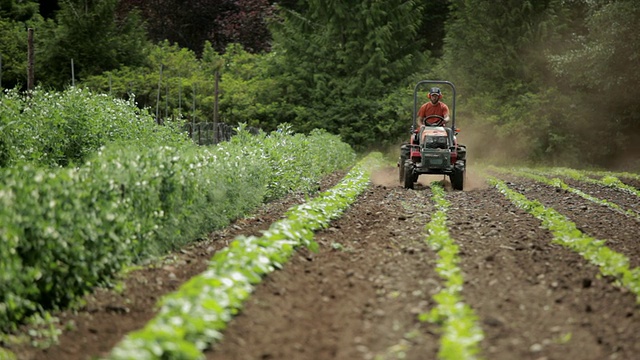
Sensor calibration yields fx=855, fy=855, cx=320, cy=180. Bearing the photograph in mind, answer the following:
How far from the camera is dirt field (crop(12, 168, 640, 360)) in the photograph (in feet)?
A: 20.1

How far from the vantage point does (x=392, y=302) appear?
735 cm

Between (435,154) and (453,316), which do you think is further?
(435,154)

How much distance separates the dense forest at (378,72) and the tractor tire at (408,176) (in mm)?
15784

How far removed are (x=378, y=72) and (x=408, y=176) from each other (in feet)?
77.4

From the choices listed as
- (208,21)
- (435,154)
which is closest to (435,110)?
(435,154)

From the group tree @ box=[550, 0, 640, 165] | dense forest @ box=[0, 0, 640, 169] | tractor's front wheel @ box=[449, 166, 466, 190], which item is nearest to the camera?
tractor's front wheel @ box=[449, 166, 466, 190]

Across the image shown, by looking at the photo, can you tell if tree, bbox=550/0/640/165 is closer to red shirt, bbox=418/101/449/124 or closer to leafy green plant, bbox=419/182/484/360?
red shirt, bbox=418/101/449/124

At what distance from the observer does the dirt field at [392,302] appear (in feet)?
20.1

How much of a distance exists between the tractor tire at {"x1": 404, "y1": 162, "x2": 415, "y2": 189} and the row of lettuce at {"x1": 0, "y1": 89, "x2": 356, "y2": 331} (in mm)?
3763

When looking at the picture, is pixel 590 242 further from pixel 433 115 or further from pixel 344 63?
pixel 344 63

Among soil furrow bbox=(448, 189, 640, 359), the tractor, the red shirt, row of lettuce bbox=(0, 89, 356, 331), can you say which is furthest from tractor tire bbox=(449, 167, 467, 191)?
soil furrow bbox=(448, 189, 640, 359)

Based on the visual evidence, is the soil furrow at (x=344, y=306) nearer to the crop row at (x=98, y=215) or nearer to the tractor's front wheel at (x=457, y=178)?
the crop row at (x=98, y=215)

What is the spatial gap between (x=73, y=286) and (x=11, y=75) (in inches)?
1179

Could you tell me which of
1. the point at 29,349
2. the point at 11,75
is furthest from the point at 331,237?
the point at 11,75
